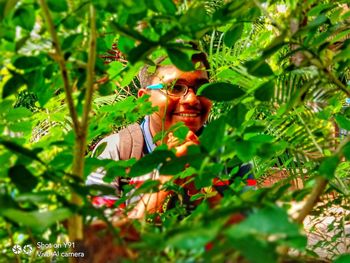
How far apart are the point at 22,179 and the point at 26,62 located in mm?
177

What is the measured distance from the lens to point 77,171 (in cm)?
55

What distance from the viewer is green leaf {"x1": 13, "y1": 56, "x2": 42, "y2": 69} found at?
0.57 meters

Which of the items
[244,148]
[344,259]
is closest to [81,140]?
[244,148]

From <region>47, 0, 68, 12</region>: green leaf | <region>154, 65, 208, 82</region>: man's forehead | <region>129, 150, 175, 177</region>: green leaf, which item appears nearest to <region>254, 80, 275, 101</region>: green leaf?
<region>129, 150, 175, 177</region>: green leaf

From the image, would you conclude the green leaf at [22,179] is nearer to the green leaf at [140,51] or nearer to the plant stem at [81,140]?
the plant stem at [81,140]

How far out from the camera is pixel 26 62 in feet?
1.90

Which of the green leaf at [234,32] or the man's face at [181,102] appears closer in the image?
the green leaf at [234,32]

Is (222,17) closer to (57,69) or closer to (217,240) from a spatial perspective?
(57,69)

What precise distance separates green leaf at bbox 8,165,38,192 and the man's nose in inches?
53.4

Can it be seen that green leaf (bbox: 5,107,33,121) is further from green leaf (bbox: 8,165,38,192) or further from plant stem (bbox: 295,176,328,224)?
plant stem (bbox: 295,176,328,224)

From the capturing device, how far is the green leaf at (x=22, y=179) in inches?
18.1

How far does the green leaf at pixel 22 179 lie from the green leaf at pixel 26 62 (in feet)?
0.52

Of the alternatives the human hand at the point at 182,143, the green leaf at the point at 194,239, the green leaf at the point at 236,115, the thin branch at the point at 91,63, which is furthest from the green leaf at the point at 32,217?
the human hand at the point at 182,143

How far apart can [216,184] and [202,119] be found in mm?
756
